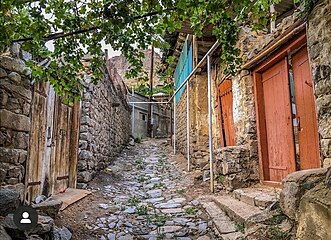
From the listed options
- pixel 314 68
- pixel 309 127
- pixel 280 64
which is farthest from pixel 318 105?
pixel 280 64

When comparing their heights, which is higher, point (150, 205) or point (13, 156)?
point (13, 156)

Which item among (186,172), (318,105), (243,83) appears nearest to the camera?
(318,105)

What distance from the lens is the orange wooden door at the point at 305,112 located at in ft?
11.2

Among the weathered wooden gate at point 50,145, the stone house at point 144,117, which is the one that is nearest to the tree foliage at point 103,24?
the weathered wooden gate at point 50,145

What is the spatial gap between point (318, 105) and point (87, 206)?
11.3ft

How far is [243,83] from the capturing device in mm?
4816

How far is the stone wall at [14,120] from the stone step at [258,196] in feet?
9.05

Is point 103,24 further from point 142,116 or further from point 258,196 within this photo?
point 142,116

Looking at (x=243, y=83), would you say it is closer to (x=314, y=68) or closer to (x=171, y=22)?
(x=314, y=68)

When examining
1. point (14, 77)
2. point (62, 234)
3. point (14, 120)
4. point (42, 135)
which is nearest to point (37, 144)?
point (42, 135)

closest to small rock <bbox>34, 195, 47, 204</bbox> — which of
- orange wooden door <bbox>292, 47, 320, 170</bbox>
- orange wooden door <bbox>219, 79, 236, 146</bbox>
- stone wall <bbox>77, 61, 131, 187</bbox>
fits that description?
stone wall <bbox>77, 61, 131, 187</bbox>

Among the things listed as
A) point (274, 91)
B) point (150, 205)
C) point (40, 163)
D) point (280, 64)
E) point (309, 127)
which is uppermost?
point (280, 64)

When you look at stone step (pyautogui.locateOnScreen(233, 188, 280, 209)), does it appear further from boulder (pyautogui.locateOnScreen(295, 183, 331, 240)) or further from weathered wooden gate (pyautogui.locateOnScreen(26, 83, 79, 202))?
weathered wooden gate (pyautogui.locateOnScreen(26, 83, 79, 202))

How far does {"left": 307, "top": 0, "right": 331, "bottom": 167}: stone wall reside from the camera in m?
2.60
